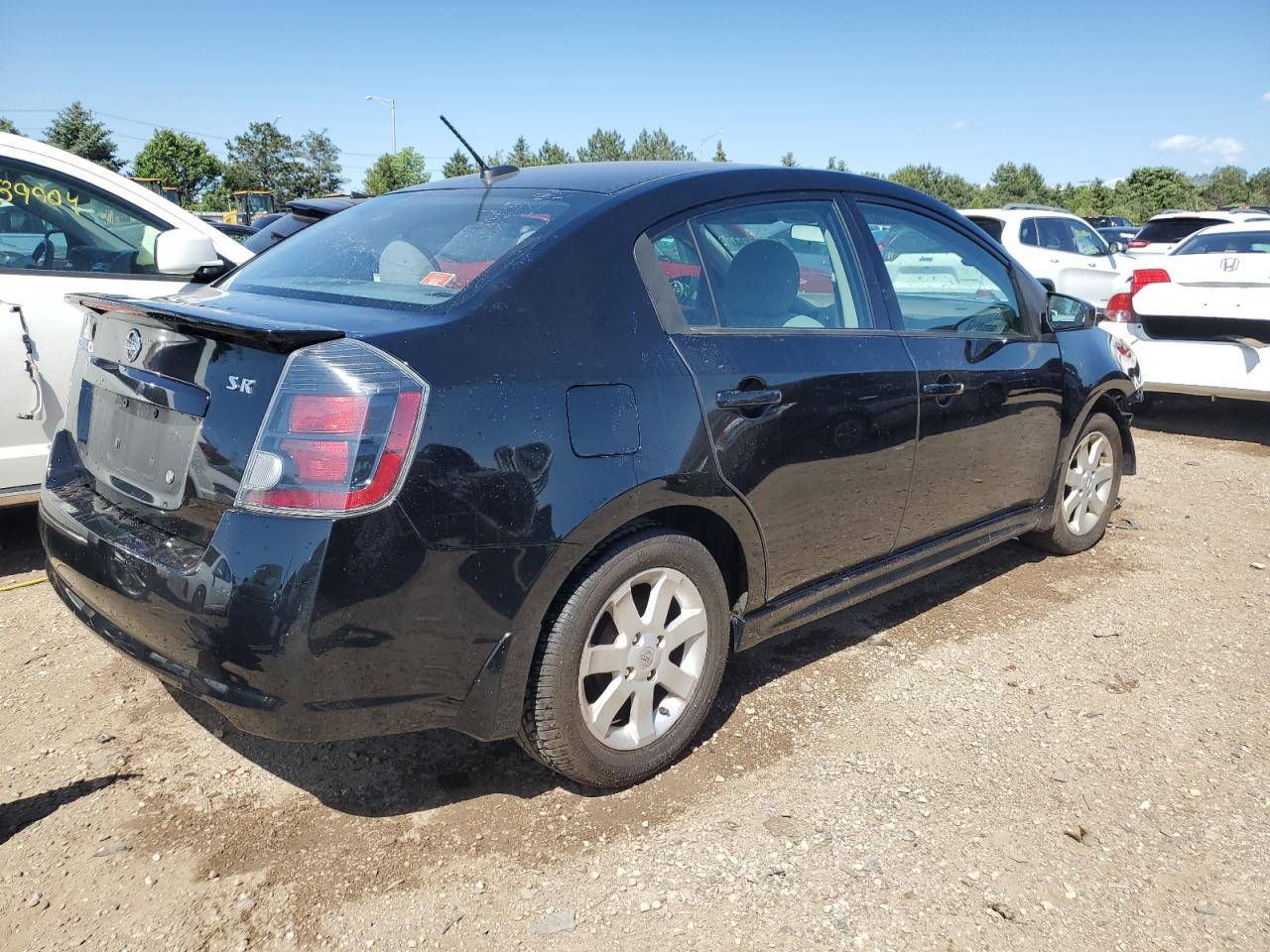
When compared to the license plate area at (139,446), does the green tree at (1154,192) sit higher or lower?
higher

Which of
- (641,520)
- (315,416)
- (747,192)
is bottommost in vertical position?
(641,520)

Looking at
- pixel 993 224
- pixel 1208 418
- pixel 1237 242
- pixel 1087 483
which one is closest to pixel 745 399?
pixel 1087 483

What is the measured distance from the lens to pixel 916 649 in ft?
12.6

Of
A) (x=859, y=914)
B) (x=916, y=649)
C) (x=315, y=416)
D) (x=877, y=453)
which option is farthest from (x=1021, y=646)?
(x=315, y=416)

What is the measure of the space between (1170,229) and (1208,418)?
9.15m

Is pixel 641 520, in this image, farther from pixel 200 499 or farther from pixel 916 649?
pixel 916 649

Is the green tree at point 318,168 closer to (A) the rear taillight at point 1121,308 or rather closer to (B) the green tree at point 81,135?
(B) the green tree at point 81,135

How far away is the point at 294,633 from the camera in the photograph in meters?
2.13

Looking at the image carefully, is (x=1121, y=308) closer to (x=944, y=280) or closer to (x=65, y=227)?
(x=944, y=280)

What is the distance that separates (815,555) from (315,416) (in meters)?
Answer: 1.72

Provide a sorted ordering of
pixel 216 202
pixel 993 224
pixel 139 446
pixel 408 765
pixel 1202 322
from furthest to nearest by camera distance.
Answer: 1. pixel 216 202
2. pixel 993 224
3. pixel 1202 322
4. pixel 408 765
5. pixel 139 446

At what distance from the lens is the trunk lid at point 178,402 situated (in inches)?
A: 87.9

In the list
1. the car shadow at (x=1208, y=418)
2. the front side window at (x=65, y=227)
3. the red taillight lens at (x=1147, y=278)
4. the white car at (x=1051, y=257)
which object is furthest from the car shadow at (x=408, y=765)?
the white car at (x=1051, y=257)

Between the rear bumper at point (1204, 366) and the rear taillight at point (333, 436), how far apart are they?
6089 mm
